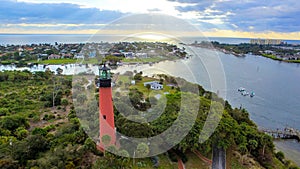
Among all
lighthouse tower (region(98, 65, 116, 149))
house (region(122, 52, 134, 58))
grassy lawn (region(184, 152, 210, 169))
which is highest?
house (region(122, 52, 134, 58))

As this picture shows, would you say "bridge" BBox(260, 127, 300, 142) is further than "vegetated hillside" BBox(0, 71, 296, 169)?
Yes

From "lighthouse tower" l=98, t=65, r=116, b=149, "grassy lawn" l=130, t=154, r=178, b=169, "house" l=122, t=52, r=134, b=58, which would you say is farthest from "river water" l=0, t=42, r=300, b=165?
"lighthouse tower" l=98, t=65, r=116, b=149

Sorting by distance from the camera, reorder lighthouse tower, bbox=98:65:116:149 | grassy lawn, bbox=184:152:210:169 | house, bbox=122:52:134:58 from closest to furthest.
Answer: lighthouse tower, bbox=98:65:116:149 → grassy lawn, bbox=184:152:210:169 → house, bbox=122:52:134:58

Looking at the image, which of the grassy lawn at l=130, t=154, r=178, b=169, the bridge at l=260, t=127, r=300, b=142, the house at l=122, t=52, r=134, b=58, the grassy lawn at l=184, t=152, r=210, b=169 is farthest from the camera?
the house at l=122, t=52, r=134, b=58

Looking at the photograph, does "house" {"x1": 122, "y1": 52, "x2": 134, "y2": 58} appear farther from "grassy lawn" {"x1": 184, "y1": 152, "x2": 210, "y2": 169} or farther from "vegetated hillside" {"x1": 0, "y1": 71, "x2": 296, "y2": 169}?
"grassy lawn" {"x1": 184, "y1": 152, "x2": 210, "y2": 169}

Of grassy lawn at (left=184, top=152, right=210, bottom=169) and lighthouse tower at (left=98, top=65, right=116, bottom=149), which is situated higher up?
lighthouse tower at (left=98, top=65, right=116, bottom=149)

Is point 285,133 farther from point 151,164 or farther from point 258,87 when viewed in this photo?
point 258,87

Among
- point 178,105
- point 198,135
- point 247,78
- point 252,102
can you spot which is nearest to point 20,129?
point 178,105

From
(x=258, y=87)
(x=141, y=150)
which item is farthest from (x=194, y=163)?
(x=258, y=87)
